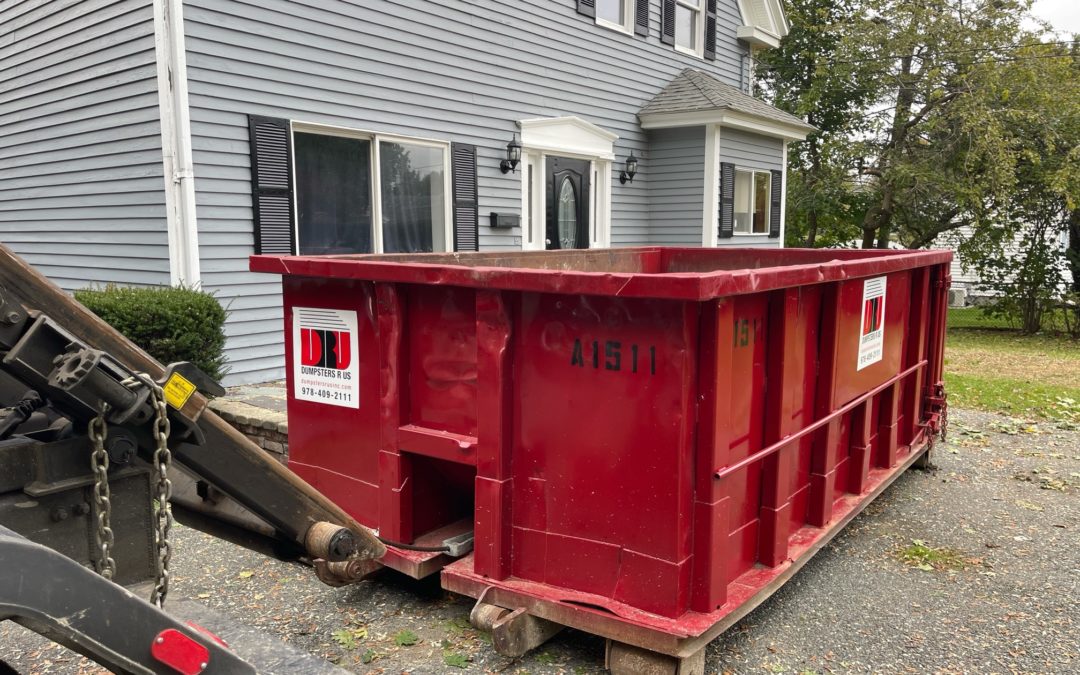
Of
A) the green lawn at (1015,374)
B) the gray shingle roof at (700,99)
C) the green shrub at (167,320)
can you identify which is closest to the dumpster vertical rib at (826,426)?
the green shrub at (167,320)

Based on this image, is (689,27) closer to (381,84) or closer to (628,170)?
(628,170)

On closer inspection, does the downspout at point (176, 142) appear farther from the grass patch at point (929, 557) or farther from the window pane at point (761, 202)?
the window pane at point (761, 202)

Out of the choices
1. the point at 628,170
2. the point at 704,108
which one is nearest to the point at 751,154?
the point at 704,108

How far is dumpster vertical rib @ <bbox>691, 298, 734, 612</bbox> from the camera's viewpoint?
Result: 272cm

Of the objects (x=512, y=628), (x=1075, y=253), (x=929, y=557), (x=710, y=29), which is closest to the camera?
(x=512, y=628)

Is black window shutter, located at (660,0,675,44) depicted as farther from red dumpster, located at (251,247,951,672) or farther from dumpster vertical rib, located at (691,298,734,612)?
dumpster vertical rib, located at (691,298,734,612)

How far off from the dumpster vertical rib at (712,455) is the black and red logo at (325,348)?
1.57 m

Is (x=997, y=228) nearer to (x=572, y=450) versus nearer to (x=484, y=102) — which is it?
(x=484, y=102)

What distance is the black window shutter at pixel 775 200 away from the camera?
16141mm

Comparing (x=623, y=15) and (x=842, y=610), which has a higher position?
(x=623, y=15)

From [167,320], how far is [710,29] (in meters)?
12.1

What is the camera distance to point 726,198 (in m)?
14.5

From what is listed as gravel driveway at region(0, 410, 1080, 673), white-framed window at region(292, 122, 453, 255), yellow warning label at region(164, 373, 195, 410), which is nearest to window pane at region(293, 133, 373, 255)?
white-framed window at region(292, 122, 453, 255)

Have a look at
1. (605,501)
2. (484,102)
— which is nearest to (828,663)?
(605,501)
